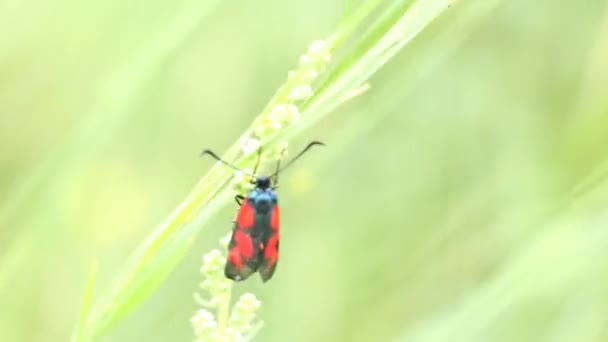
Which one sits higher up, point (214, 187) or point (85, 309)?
point (214, 187)

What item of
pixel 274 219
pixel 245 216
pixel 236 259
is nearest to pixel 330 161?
pixel 274 219

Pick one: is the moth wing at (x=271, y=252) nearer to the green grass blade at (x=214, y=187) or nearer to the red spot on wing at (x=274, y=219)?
the red spot on wing at (x=274, y=219)

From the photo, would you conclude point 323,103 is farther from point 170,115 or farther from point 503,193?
point 170,115

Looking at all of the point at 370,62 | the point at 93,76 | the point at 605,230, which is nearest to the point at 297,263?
the point at 93,76

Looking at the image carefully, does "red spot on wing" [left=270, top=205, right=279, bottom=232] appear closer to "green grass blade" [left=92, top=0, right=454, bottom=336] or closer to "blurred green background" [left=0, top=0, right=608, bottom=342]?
"blurred green background" [left=0, top=0, right=608, bottom=342]

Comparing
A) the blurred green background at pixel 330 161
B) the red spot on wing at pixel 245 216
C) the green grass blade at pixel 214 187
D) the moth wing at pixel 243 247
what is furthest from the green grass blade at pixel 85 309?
the blurred green background at pixel 330 161

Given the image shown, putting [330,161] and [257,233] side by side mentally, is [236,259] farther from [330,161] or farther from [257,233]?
[330,161]

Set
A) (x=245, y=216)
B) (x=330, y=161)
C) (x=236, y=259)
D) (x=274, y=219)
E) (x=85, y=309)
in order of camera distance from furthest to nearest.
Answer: (x=330, y=161) → (x=274, y=219) → (x=245, y=216) → (x=236, y=259) → (x=85, y=309)
